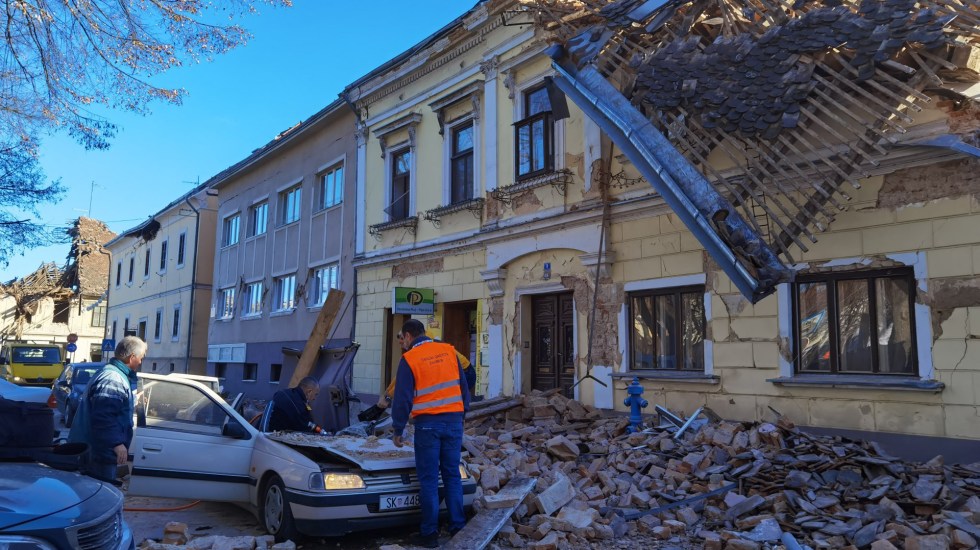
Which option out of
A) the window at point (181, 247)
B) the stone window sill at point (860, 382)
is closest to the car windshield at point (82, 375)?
the stone window sill at point (860, 382)

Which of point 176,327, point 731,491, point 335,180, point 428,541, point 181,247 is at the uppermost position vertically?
point 335,180

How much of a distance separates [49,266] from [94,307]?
4.47m

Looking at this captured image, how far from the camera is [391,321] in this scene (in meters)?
15.6

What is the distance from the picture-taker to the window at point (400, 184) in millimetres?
15477

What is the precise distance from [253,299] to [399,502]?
18.4 meters

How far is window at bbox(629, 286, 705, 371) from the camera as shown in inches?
375

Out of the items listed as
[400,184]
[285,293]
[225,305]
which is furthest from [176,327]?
[400,184]

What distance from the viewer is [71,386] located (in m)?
12.9

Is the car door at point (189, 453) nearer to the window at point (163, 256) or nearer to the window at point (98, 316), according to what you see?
the window at point (163, 256)

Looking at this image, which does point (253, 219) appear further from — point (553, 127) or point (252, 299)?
point (553, 127)

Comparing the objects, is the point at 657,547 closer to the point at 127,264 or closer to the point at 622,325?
the point at 622,325

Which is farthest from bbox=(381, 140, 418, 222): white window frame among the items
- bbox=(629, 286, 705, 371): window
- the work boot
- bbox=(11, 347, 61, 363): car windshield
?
bbox=(11, 347, 61, 363): car windshield

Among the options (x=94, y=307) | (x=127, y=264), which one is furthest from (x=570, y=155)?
(x=94, y=307)

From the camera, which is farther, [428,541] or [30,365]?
[30,365]
